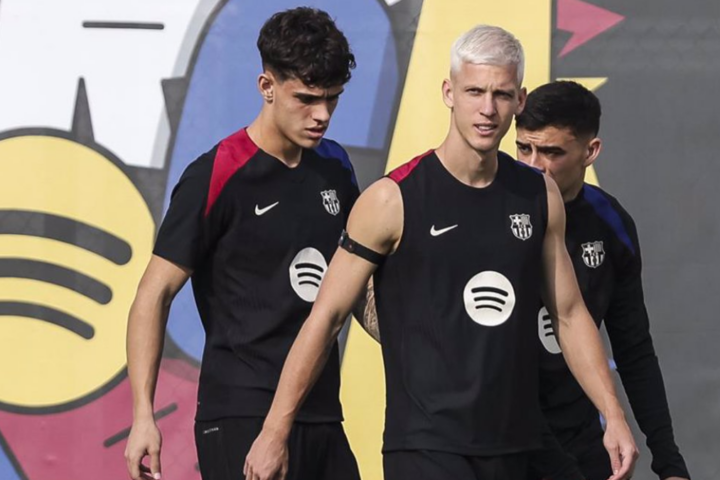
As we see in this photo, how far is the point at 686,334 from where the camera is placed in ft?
16.8

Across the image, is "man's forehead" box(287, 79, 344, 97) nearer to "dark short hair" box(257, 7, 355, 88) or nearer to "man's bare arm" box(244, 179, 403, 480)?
"dark short hair" box(257, 7, 355, 88)

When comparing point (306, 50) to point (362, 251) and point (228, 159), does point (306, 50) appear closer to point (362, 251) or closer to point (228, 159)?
point (228, 159)

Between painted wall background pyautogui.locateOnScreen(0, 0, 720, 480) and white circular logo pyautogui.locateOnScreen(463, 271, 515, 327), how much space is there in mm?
2124

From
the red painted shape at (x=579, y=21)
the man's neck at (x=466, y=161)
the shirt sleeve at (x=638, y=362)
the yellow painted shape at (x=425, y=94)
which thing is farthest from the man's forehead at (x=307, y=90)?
the red painted shape at (x=579, y=21)

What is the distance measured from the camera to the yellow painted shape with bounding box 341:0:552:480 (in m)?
5.09

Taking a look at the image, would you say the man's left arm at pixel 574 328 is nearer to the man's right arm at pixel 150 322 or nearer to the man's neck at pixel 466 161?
the man's neck at pixel 466 161

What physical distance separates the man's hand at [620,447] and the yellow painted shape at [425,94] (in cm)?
206

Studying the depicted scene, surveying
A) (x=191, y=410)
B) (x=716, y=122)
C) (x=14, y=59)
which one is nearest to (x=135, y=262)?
(x=191, y=410)

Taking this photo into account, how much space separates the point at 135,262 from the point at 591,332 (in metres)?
2.39

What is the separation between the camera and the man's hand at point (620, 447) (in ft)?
10.1

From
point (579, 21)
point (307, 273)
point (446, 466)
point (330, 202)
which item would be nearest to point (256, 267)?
point (307, 273)

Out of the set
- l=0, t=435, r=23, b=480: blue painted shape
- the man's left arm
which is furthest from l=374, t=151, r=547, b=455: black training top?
Result: l=0, t=435, r=23, b=480: blue painted shape

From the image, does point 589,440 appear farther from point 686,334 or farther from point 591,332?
point 686,334

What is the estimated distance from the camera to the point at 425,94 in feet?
16.7
